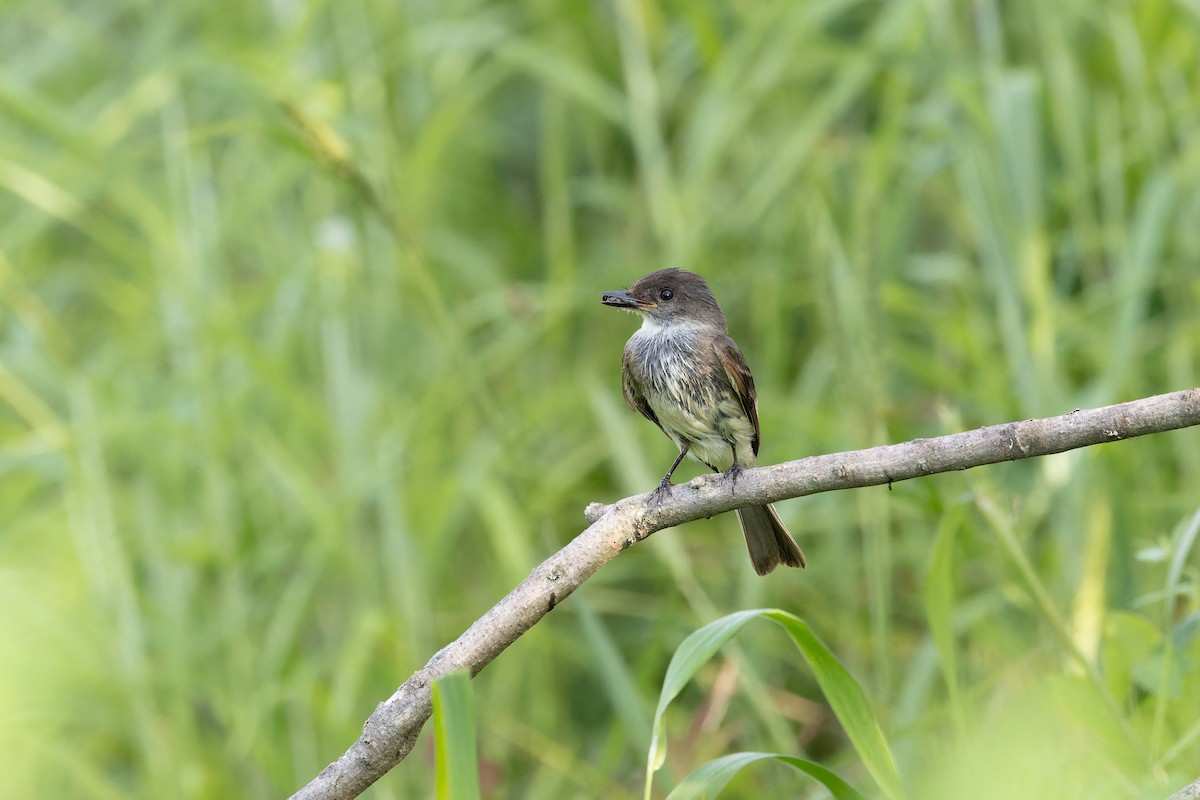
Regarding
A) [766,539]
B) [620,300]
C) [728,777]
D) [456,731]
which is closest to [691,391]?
[620,300]

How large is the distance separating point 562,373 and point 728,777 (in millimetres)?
3053

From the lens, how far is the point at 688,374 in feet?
11.0

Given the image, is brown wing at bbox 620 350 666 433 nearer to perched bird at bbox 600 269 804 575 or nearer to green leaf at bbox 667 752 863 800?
perched bird at bbox 600 269 804 575

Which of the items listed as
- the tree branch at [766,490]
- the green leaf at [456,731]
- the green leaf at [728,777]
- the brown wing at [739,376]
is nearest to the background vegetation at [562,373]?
the brown wing at [739,376]

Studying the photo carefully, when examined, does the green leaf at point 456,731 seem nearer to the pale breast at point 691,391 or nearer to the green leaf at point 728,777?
the green leaf at point 728,777

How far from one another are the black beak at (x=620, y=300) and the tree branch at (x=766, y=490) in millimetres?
1460

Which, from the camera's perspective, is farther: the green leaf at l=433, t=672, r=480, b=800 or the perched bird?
the perched bird

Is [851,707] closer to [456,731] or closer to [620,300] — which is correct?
[456,731]

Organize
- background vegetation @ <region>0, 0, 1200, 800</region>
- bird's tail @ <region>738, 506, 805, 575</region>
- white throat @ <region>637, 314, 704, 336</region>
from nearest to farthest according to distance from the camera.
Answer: bird's tail @ <region>738, 506, 805, 575</region>, white throat @ <region>637, 314, 704, 336</region>, background vegetation @ <region>0, 0, 1200, 800</region>

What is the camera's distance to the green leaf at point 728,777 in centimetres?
197

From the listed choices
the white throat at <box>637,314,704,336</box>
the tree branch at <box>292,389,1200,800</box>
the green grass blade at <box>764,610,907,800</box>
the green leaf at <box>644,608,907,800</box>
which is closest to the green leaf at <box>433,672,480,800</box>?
the tree branch at <box>292,389,1200,800</box>

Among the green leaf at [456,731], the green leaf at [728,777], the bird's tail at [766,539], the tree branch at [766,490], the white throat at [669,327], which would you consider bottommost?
the green leaf at [728,777]

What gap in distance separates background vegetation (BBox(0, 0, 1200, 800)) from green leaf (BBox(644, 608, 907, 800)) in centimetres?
89

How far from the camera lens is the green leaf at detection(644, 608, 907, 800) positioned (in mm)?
1980
